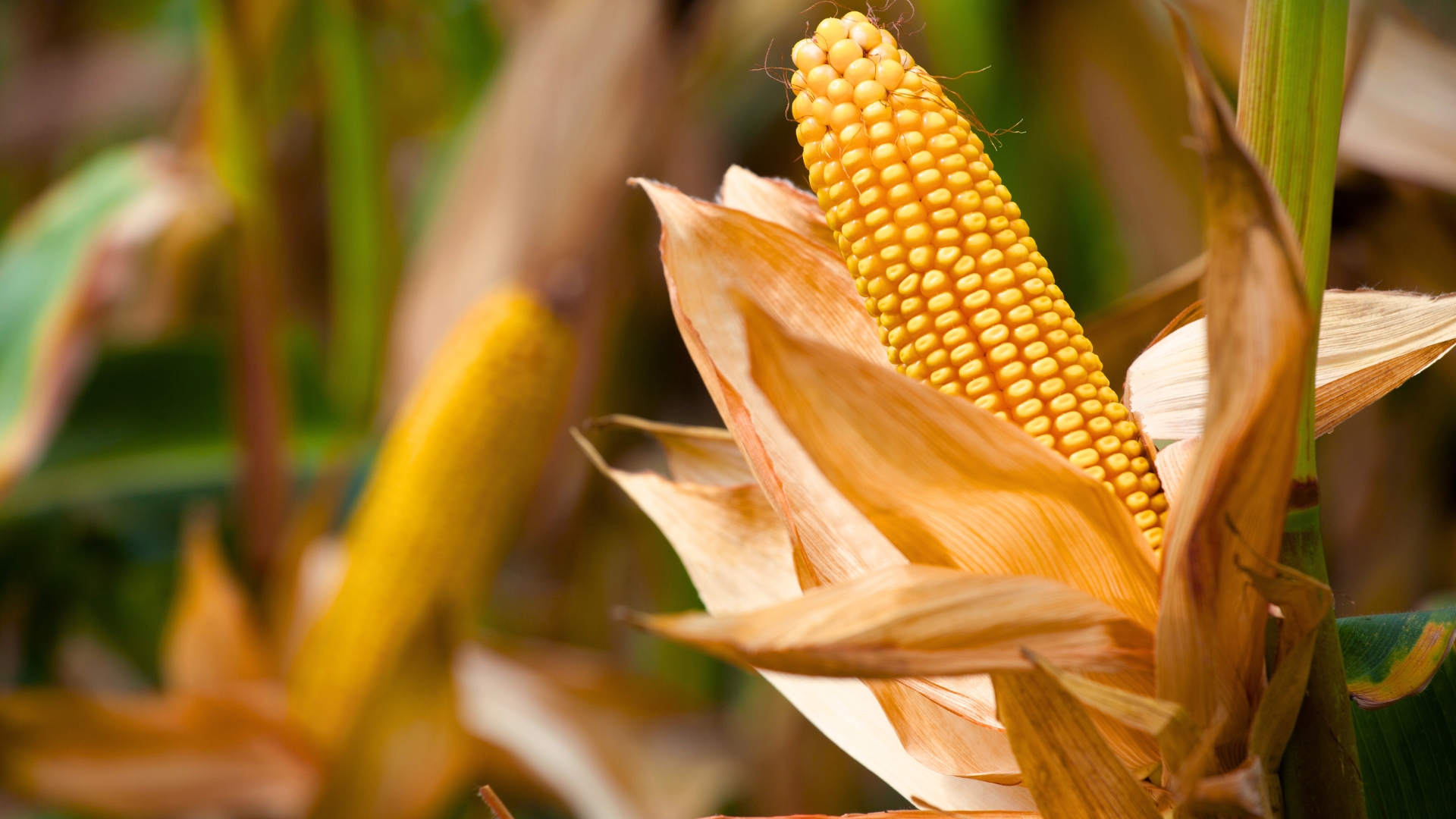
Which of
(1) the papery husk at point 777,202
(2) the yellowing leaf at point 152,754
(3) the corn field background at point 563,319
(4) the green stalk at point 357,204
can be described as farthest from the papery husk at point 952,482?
(4) the green stalk at point 357,204

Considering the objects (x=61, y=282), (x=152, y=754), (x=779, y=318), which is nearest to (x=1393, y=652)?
(x=779, y=318)


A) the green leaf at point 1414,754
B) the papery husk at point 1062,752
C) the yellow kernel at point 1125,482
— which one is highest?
the yellow kernel at point 1125,482

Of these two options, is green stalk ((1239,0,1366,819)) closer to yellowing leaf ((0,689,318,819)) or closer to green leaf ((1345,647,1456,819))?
green leaf ((1345,647,1456,819))

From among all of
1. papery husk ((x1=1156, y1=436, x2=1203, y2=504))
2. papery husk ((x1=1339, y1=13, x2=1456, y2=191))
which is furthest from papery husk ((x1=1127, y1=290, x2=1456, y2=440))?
papery husk ((x1=1339, y1=13, x2=1456, y2=191))

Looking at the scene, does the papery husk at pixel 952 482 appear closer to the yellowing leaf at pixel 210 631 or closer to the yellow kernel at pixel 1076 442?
the yellow kernel at pixel 1076 442

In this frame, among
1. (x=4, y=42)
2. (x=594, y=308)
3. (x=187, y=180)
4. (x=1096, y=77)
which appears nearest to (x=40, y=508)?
(x=187, y=180)

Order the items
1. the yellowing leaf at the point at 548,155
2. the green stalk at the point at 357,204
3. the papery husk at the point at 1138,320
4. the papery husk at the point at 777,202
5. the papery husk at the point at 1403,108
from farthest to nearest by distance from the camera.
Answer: the green stalk at the point at 357,204 < the yellowing leaf at the point at 548,155 < the papery husk at the point at 1403,108 < the papery husk at the point at 1138,320 < the papery husk at the point at 777,202

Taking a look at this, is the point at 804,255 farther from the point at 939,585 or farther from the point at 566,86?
the point at 566,86
